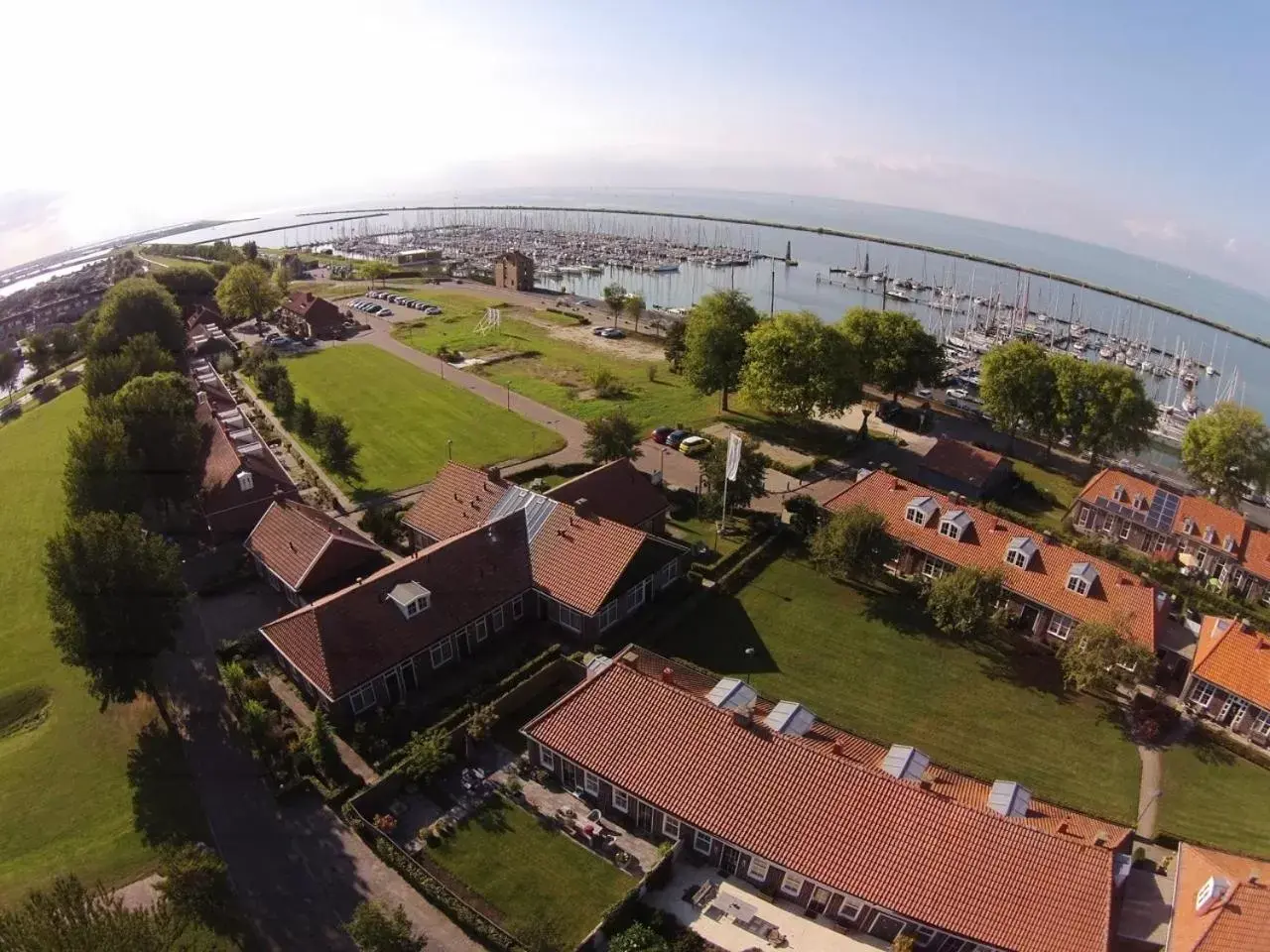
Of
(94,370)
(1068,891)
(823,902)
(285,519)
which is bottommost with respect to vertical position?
(823,902)

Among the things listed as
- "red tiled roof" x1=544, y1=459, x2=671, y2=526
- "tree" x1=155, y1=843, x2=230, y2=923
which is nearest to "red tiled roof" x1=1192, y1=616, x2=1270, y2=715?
"red tiled roof" x1=544, y1=459, x2=671, y2=526

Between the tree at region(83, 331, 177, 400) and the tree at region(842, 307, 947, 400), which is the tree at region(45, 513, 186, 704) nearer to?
the tree at region(83, 331, 177, 400)

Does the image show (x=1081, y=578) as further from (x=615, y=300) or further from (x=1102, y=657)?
(x=615, y=300)

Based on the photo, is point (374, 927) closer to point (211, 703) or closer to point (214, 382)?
point (211, 703)

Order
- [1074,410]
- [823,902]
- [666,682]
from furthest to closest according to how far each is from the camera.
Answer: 1. [1074,410]
2. [666,682]
3. [823,902]

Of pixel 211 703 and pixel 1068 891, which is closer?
pixel 1068 891

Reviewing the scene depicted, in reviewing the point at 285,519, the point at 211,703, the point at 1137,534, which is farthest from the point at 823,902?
the point at 1137,534
